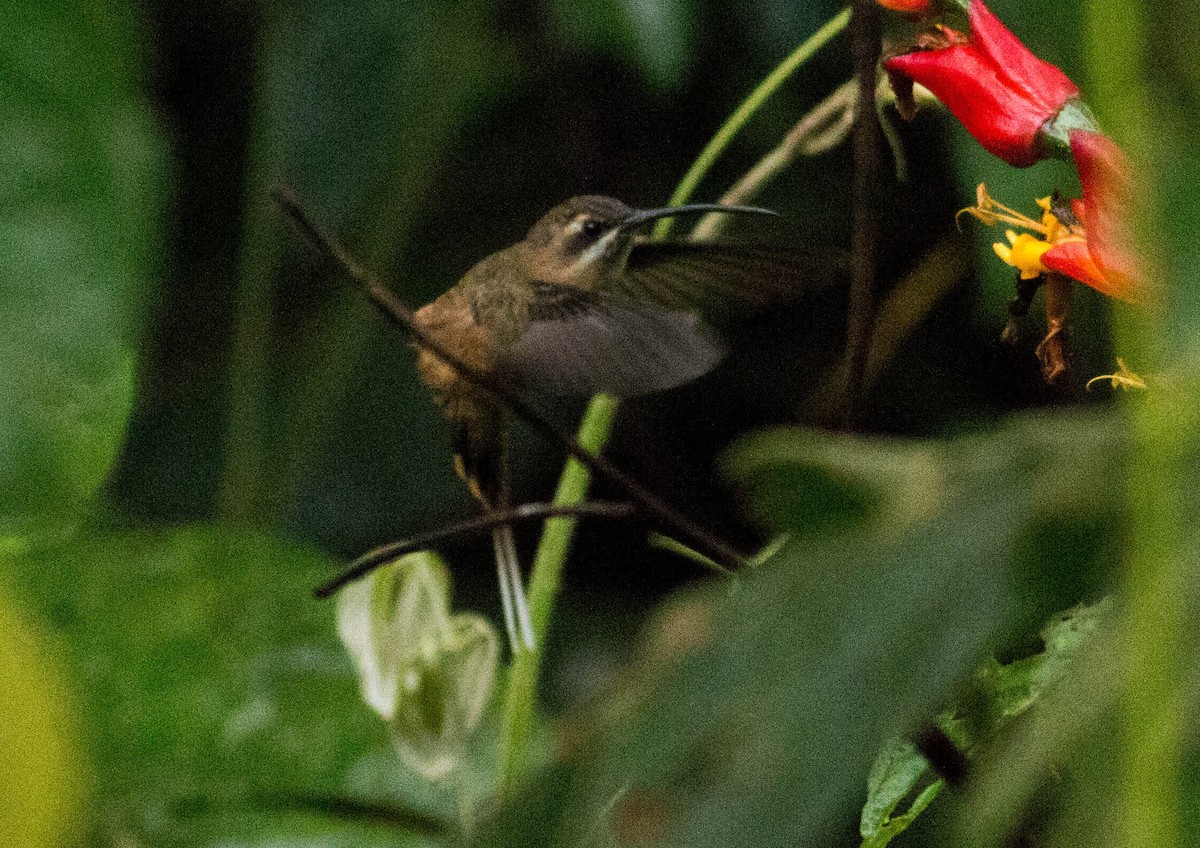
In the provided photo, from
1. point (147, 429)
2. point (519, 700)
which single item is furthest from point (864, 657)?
point (147, 429)

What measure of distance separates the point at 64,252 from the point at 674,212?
→ 13.6 inches

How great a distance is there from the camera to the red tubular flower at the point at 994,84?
0.34m

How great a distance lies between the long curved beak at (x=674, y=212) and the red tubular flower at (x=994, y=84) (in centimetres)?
14

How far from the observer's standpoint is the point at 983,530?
0.19 metres

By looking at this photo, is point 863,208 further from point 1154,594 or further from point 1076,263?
point 1154,594

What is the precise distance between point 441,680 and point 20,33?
1.41 feet

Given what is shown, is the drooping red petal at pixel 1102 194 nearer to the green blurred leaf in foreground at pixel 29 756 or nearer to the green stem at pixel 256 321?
the green blurred leaf in foreground at pixel 29 756

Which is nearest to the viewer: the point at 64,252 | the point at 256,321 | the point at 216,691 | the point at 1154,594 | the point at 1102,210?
the point at 1154,594

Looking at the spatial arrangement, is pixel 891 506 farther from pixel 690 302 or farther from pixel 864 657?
pixel 690 302

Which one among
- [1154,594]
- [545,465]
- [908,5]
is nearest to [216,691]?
[545,465]

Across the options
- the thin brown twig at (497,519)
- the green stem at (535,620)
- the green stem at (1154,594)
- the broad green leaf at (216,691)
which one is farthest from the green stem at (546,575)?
the green stem at (1154,594)

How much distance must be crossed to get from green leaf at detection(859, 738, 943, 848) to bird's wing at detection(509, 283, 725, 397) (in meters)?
0.17

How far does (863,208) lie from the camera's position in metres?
0.37

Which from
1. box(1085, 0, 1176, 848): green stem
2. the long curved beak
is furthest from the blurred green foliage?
the long curved beak
